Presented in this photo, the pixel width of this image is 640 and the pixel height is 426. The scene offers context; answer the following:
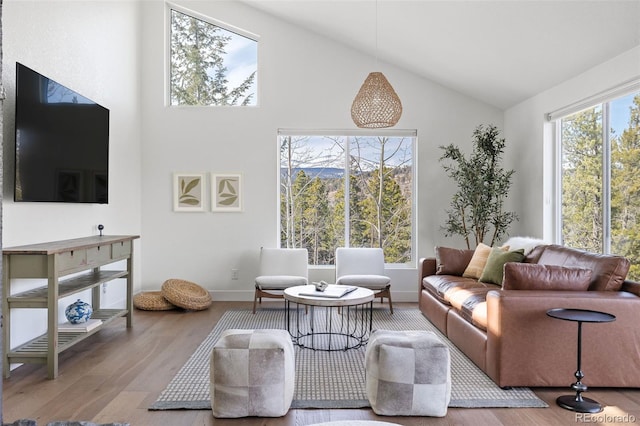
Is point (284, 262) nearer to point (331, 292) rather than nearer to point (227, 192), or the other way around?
point (227, 192)

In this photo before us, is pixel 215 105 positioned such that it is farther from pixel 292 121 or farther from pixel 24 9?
pixel 24 9

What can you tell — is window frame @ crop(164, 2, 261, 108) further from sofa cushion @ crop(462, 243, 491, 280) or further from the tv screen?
sofa cushion @ crop(462, 243, 491, 280)

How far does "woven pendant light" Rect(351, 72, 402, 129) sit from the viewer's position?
3.92m

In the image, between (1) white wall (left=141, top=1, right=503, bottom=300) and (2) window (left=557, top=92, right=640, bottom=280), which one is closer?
(2) window (left=557, top=92, right=640, bottom=280)

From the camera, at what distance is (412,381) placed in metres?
2.51

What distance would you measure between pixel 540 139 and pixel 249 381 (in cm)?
408

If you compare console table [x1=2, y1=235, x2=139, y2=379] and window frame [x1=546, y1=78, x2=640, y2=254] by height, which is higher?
window frame [x1=546, y1=78, x2=640, y2=254]

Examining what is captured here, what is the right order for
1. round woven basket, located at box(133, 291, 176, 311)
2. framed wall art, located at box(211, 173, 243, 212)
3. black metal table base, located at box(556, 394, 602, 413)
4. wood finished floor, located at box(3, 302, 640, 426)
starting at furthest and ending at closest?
framed wall art, located at box(211, 173, 243, 212)
round woven basket, located at box(133, 291, 176, 311)
black metal table base, located at box(556, 394, 602, 413)
wood finished floor, located at box(3, 302, 640, 426)

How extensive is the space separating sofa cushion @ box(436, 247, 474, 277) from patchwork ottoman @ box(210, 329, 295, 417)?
2765mm

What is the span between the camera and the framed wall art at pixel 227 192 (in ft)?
19.2

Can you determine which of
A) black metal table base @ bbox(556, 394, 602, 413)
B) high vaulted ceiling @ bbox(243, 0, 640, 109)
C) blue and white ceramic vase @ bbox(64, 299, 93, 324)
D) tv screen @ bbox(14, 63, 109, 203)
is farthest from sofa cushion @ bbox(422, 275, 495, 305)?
tv screen @ bbox(14, 63, 109, 203)

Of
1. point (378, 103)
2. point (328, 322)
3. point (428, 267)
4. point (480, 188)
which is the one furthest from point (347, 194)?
point (378, 103)

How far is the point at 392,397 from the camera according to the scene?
252cm

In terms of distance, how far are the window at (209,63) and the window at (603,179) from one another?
369 cm
